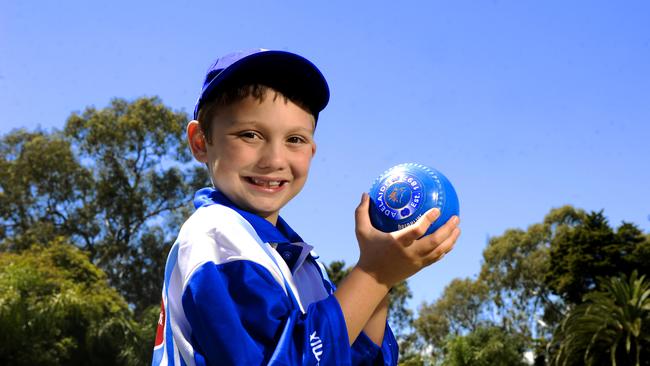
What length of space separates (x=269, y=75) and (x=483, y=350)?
40.0 meters

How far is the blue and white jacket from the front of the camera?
2.03 m

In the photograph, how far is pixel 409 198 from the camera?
2486 mm

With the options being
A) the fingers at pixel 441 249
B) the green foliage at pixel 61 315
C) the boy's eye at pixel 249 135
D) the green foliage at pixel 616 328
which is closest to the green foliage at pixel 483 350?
the green foliage at pixel 616 328

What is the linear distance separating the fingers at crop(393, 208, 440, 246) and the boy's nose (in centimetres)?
44

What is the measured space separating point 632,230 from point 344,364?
47.5m

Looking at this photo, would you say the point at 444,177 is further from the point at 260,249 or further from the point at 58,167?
the point at 58,167

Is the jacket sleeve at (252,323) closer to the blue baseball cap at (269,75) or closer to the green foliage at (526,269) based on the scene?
the blue baseball cap at (269,75)

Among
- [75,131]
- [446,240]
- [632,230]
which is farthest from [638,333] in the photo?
[446,240]

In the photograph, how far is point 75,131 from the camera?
40500mm

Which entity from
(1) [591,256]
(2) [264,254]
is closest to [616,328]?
(1) [591,256]

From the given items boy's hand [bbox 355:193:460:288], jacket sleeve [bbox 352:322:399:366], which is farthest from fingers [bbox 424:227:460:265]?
jacket sleeve [bbox 352:322:399:366]

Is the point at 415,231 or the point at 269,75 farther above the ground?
the point at 269,75

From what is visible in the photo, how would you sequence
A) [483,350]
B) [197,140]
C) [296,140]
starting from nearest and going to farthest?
[296,140] → [197,140] → [483,350]

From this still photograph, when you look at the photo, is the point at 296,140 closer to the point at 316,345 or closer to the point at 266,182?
the point at 266,182
